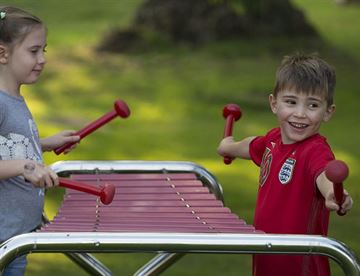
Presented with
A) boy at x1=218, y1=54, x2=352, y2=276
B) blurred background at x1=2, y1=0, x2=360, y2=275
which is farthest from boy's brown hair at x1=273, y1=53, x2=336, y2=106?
blurred background at x1=2, y1=0, x2=360, y2=275

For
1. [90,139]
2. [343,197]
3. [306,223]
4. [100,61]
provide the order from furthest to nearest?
1. [100,61]
2. [90,139]
3. [306,223]
4. [343,197]

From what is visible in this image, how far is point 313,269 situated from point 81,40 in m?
9.90

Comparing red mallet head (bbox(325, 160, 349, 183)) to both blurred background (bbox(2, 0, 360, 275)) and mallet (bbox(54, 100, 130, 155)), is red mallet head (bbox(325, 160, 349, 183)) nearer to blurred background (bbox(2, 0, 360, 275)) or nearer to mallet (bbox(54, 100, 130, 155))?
mallet (bbox(54, 100, 130, 155))

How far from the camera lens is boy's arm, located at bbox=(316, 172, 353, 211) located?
2.86 m

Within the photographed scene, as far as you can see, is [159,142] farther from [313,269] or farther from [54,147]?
[313,269]

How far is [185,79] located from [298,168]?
302 inches

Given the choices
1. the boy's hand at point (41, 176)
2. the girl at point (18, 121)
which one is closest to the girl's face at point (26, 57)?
the girl at point (18, 121)

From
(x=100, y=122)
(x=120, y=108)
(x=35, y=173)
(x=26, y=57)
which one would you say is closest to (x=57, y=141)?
(x=100, y=122)

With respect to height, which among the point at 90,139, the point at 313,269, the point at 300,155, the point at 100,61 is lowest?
the point at 313,269

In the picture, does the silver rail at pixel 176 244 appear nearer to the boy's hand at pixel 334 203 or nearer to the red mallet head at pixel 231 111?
the boy's hand at pixel 334 203

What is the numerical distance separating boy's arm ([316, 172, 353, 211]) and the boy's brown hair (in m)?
0.29

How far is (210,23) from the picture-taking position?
486 inches

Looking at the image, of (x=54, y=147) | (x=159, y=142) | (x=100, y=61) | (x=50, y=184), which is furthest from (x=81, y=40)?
(x=50, y=184)

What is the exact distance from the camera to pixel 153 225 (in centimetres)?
296
